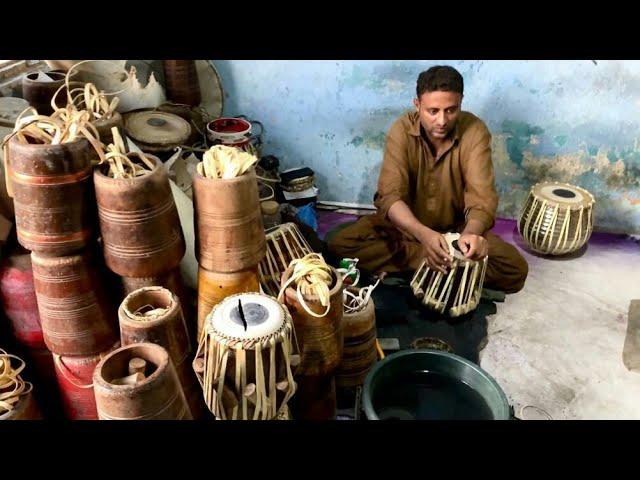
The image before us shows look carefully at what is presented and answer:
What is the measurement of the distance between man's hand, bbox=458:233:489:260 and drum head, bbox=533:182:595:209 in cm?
101

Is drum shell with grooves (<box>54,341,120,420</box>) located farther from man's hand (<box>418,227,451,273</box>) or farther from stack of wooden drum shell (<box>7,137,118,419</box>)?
man's hand (<box>418,227,451,273</box>)

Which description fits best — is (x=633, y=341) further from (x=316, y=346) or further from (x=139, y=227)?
(x=139, y=227)

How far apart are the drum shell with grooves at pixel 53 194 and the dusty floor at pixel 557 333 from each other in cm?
196

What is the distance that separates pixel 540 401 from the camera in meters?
2.78

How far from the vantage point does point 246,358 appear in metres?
1.71

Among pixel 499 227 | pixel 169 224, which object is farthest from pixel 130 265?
pixel 499 227

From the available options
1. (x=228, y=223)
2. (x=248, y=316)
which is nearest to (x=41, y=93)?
(x=228, y=223)

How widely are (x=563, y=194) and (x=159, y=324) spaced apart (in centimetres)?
310

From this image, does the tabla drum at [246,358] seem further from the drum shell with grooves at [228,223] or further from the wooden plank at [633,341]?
the wooden plank at [633,341]

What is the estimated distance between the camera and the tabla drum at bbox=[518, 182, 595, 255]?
3654 mm

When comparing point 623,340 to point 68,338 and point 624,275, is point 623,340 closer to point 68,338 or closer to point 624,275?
point 624,275

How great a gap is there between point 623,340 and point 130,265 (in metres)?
2.83

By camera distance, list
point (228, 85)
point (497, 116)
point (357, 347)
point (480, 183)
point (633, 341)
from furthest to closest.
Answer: point (228, 85)
point (497, 116)
point (480, 183)
point (633, 341)
point (357, 347)

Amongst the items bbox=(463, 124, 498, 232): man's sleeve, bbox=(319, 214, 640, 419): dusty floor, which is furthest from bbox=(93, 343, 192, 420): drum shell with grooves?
bbox=(463, 124, 498, 232): man's sleeve
